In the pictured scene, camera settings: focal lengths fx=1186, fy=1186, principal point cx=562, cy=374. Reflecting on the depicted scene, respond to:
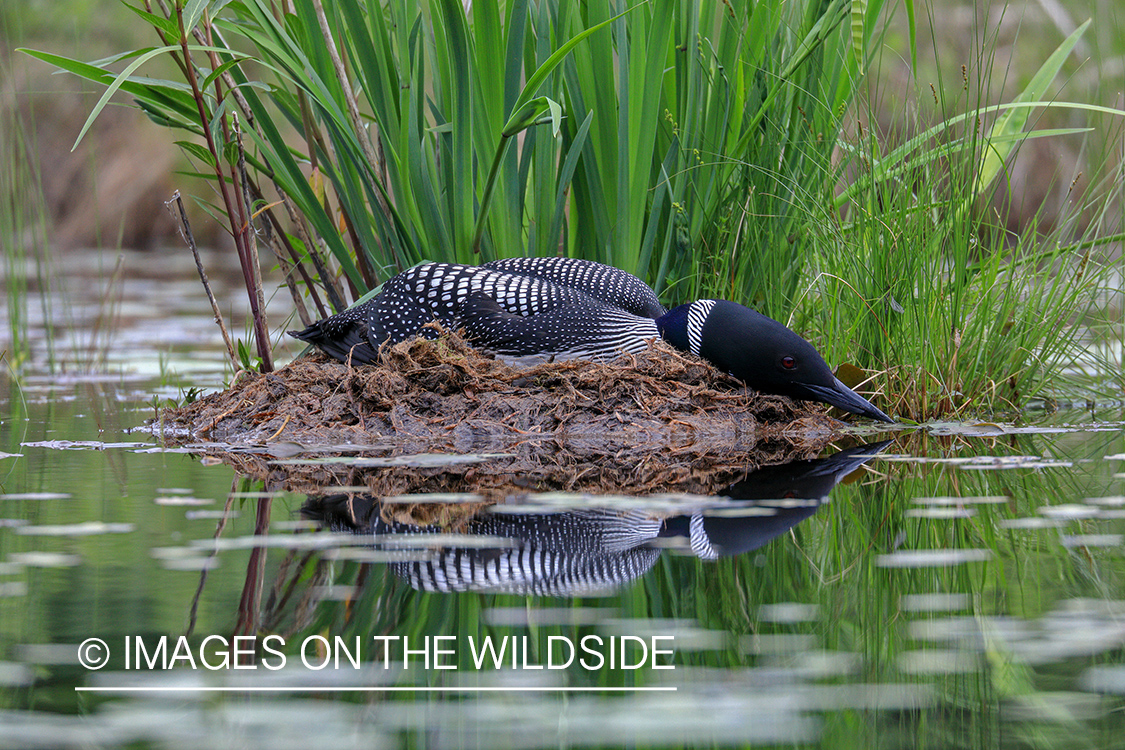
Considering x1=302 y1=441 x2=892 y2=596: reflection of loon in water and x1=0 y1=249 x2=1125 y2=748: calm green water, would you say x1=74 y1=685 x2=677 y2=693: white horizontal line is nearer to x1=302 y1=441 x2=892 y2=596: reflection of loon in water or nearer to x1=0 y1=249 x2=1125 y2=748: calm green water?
x1=0 y1=249 x2=1125 y2=748: calm green water

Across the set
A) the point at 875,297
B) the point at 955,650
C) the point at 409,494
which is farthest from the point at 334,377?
the point at 955,650

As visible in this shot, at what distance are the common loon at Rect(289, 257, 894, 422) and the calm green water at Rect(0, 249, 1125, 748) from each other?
104 cm

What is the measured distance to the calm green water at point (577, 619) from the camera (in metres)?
1.30

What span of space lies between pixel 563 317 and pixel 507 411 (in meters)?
0.41

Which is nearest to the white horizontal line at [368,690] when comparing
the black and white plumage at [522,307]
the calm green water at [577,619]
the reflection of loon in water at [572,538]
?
the calm green water at [577,619]

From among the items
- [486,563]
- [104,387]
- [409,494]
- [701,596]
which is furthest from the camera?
[104,387]

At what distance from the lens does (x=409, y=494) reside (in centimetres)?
246

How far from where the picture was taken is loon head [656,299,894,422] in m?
3.48

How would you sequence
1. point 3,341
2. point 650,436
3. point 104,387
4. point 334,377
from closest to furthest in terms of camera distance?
1. point 650,436
2. point 334,377
3. point 104,387
4. point 3,341

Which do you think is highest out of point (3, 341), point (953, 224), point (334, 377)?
point (953, 224)

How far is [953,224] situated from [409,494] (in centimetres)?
191

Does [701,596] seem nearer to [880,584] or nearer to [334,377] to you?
[880,584]

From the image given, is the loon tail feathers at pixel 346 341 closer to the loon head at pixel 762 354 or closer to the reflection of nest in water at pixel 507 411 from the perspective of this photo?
the reflection of nest in water at pixel 507 411

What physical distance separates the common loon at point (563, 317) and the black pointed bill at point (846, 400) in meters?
0.02
